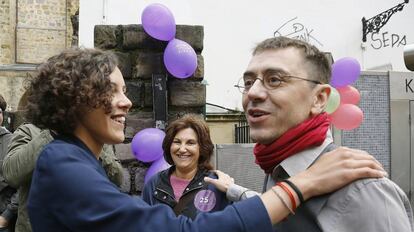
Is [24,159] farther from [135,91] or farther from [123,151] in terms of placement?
[135,91]

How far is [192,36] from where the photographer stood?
3.86 metres

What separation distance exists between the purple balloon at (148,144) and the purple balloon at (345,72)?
5.94 ft

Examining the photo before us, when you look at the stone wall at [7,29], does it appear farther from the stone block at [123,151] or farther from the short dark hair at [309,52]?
the short dark hair at [309,52]

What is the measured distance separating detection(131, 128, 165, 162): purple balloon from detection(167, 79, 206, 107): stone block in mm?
316

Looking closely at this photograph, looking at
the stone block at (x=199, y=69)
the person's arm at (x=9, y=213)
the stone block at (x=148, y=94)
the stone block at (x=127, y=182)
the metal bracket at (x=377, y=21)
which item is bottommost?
the person's arm at (x=9, y=213)

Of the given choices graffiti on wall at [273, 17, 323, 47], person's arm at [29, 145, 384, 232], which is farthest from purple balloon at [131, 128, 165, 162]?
graffiti on wall at [273, 17, 323, 47]

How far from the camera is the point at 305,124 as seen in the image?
149 cm

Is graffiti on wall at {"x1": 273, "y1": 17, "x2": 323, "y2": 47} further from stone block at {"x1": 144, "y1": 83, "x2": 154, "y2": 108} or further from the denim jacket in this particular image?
the denim jacket

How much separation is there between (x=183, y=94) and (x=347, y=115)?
4.88ft

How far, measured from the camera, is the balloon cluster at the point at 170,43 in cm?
351

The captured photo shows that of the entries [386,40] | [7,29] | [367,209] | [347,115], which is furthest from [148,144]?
[7,29]

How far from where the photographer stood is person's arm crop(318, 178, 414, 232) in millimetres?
1272

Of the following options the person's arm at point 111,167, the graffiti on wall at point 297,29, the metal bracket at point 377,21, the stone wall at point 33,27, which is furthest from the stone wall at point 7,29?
the person's arm at point 111,167

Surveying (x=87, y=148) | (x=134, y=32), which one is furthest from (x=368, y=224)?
(x=134, y=32)
